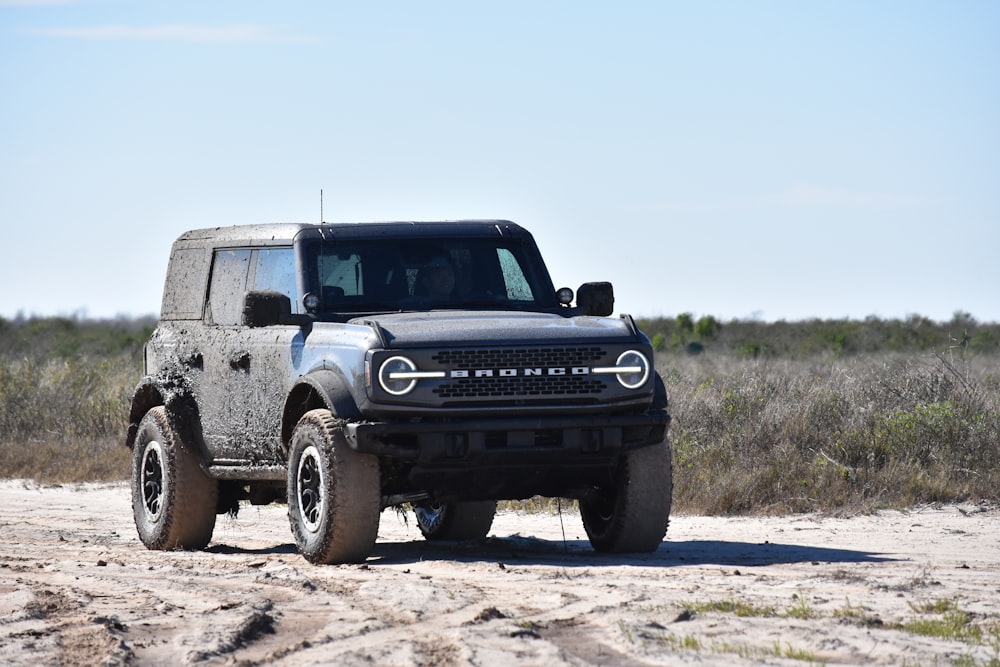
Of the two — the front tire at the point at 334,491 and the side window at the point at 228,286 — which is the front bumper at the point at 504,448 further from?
the side window at the point at 228,286

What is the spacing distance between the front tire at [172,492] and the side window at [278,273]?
131cm

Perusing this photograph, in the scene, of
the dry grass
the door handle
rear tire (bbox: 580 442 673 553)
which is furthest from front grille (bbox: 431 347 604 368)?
the dry grass

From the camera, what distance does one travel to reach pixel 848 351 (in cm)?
4150

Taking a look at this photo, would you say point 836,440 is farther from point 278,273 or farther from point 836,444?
point 278,273

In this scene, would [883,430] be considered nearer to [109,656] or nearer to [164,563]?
[164,563]

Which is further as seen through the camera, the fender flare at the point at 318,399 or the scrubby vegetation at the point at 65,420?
the scrubby vegetation at the point at 65,420

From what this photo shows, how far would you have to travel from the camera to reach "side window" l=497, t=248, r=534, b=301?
37.8 feet

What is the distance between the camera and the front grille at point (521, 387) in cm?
995

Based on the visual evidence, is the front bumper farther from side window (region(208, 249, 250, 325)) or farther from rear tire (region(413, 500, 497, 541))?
rear tire (region(413, 500, 497, 541))

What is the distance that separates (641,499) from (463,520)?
2.45m

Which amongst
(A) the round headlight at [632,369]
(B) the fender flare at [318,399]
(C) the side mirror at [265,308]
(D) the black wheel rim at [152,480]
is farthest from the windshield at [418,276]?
(D) the black wheel rim at [152,480]

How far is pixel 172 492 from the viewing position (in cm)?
1202

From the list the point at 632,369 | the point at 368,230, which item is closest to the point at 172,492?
the point at 368,230

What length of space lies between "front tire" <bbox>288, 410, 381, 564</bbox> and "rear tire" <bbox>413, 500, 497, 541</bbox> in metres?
2.35
